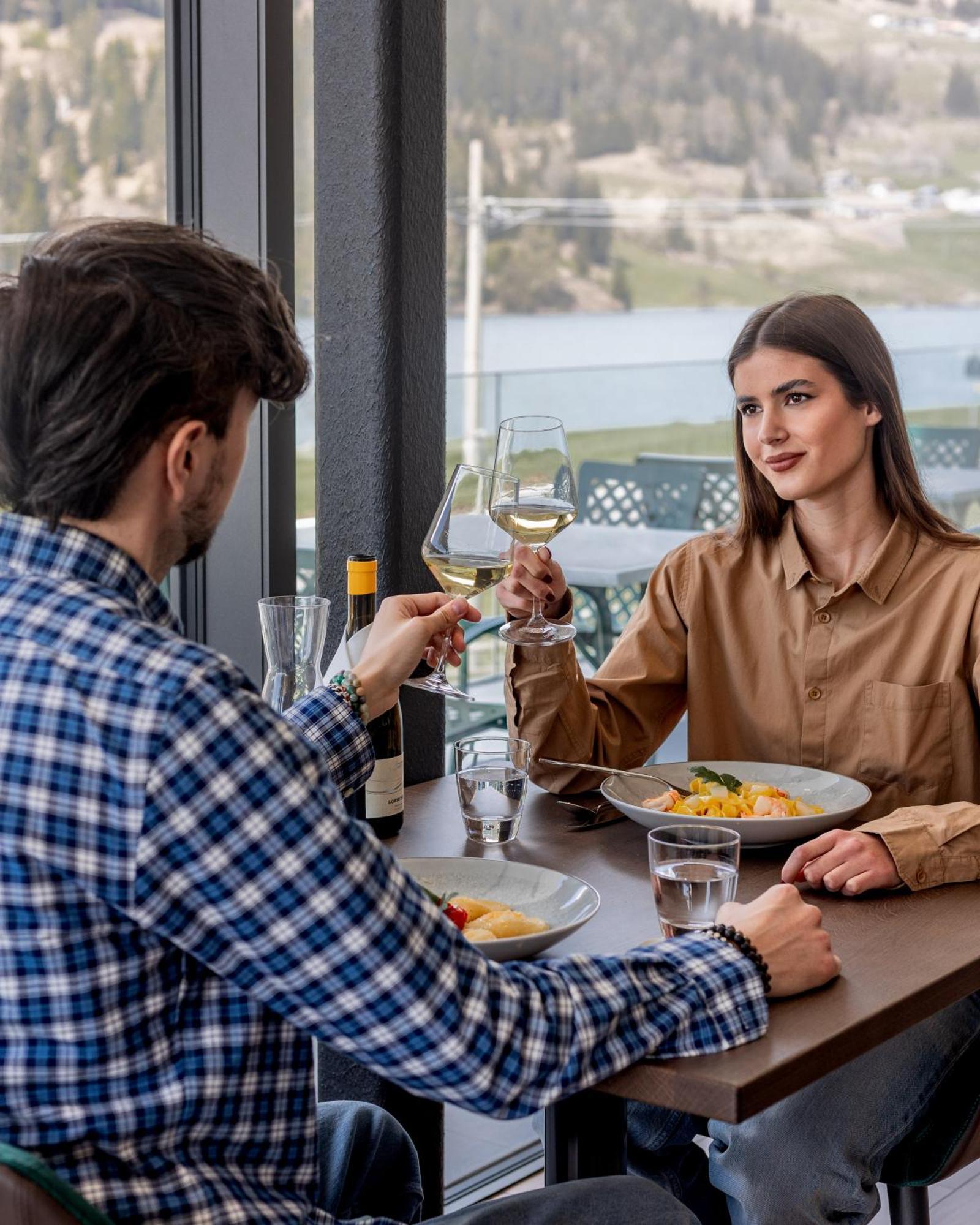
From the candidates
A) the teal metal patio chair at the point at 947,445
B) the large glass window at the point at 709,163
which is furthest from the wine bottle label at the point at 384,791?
the large glass window at the point at 709,163

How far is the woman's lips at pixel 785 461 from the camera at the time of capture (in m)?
2.04

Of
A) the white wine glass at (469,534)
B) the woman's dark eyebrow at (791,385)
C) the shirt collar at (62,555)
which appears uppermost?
the woman's dark eyebrow at (791,385)

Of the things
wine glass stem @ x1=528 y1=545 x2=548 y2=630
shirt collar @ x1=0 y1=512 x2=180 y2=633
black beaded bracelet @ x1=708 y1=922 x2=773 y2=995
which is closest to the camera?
shirt collar @ x1=0 y1=512 x2=180 y2=633

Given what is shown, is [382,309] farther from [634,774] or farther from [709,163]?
[709,163]

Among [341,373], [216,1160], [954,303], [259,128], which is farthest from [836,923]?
[954,303]

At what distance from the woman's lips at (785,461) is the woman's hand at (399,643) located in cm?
55

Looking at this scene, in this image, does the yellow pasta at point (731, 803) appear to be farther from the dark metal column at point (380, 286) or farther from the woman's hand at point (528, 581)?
the dark metal column at point (380, 286)

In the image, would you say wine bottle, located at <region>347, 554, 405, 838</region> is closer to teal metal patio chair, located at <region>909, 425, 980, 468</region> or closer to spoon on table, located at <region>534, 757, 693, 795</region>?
spoon on table, located at <region>534, 757, 693, 795</region>

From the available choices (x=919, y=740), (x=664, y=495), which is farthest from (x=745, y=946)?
(x=664, y=495)

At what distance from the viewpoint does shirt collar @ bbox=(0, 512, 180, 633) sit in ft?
3.44

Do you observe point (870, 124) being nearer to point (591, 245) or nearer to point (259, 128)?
point (591, 245)

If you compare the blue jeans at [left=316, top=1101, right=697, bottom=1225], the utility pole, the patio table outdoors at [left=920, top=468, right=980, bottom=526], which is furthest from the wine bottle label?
the patio table outdoors at [left=920, top=468, right=980, bottom=526]

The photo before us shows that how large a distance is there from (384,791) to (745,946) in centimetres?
63

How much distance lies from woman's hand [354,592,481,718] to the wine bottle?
0.05 metres
